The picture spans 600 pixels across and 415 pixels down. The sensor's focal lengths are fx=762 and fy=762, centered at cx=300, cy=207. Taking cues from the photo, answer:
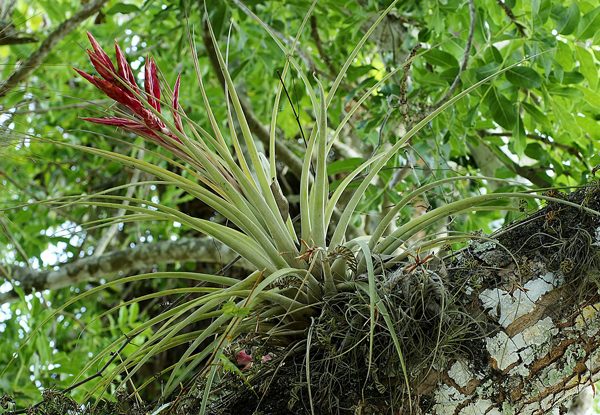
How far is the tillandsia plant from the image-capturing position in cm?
92

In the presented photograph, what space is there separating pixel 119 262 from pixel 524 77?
1.55m

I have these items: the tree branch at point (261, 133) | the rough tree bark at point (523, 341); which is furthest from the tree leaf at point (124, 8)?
the rough tree bark at point (523, 341)

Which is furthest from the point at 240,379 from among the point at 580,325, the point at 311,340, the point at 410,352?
the point at 580,325

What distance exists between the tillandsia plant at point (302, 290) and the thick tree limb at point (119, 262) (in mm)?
1445

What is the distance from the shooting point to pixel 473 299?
942mm

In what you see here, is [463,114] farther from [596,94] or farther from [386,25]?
[386,25]

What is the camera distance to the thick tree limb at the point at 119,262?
2580mm

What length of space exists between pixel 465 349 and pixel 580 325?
0.46ft

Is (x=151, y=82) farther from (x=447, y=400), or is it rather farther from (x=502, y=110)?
(x=502, y=110)

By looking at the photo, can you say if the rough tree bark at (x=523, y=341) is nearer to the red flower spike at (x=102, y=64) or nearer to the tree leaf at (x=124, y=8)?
the red flower spike at (x=102, y=64)

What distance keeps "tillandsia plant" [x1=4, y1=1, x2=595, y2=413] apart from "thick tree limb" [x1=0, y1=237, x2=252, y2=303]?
1.44m

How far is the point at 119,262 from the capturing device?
103 inches

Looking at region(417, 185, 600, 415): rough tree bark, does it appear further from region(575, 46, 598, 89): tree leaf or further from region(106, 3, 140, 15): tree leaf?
region(106, 3, 140, 15): tree leaf

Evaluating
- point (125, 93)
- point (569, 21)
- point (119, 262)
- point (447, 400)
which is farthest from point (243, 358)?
point (119, 262)
